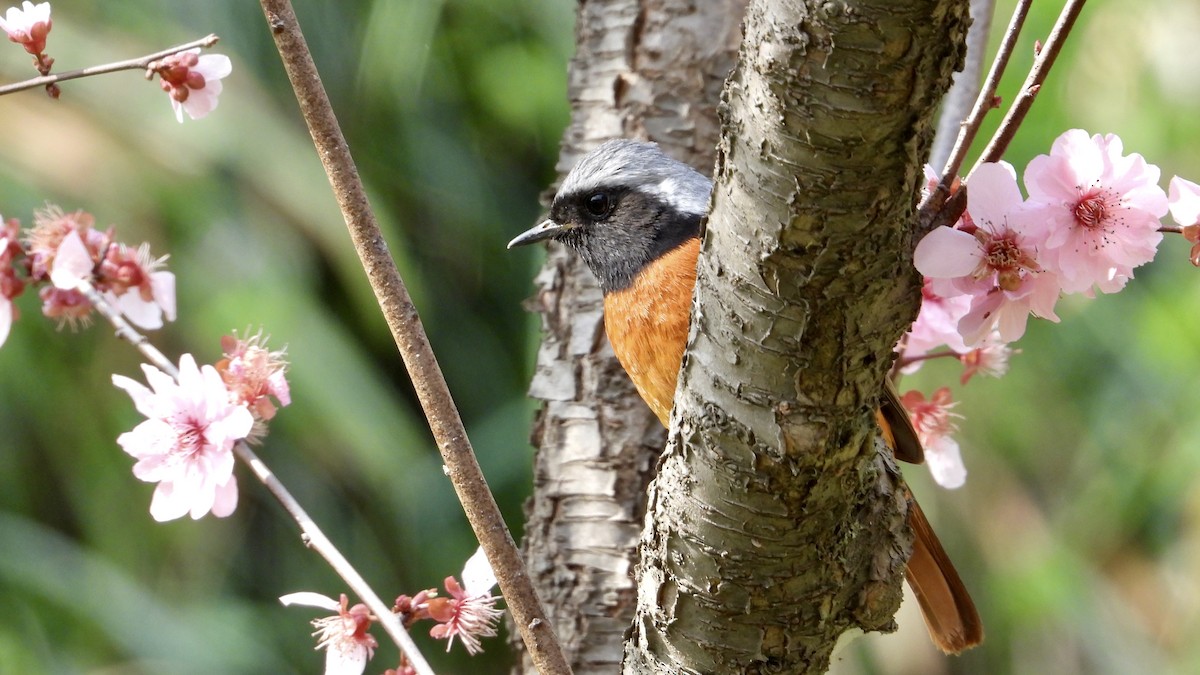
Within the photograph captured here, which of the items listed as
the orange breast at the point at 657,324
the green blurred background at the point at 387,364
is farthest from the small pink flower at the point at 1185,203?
the green blurred background at the point at 387,364

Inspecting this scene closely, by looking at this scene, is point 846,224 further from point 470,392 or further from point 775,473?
point 470,392

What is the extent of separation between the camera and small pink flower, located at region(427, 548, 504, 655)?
1.68m

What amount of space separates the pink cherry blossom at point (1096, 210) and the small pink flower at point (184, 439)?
1.20 m

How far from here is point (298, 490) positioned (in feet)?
15.4

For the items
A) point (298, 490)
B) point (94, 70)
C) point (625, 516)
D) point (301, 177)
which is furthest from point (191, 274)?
point (94, 70)

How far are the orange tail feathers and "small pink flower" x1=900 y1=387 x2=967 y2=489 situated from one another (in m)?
0.14

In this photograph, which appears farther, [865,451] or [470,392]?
[470,392]

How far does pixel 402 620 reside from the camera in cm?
169

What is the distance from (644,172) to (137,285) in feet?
3.74

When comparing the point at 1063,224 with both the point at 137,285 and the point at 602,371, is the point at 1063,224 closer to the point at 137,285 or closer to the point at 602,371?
the point at 602,371

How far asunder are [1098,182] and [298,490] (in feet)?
12.8

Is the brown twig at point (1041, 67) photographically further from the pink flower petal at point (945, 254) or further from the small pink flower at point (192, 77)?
the small pink flower at point (192, 77)

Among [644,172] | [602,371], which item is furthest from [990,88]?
[602,371]

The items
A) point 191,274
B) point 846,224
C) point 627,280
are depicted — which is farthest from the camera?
point 191,274
